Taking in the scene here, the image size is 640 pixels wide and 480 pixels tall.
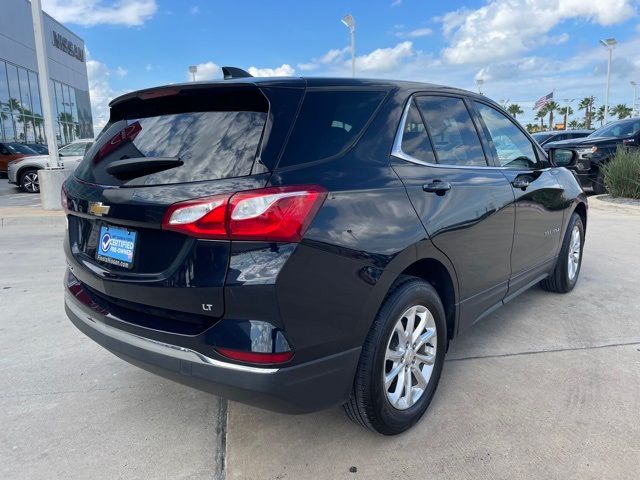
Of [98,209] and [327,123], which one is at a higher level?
[327,123]

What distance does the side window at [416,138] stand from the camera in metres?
2.61

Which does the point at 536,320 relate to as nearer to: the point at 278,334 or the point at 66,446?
the point at 278,334

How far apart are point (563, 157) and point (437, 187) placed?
7.70ft

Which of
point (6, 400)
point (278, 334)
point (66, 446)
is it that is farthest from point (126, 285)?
point (6, 400)

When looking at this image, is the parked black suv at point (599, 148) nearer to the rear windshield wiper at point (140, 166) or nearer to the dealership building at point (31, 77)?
the rear windshield wiper at point (140, 166)

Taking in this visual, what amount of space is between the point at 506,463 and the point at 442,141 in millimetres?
1755

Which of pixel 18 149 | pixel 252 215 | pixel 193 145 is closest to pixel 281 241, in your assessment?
pixel 252 215

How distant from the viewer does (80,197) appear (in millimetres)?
2523

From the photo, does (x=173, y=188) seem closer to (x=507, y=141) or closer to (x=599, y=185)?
(x=507, y=141)

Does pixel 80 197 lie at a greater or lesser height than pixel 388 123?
lesser

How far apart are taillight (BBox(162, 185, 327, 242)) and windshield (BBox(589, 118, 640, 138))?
41.4 feet

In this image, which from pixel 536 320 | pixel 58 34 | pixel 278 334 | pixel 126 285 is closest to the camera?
pixel 278 334

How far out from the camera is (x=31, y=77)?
2939 centimetres

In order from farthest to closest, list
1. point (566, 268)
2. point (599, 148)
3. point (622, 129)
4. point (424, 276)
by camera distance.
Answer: point (622, 129) → point (599, 148) → point (566, 268) → point (424, 276)
